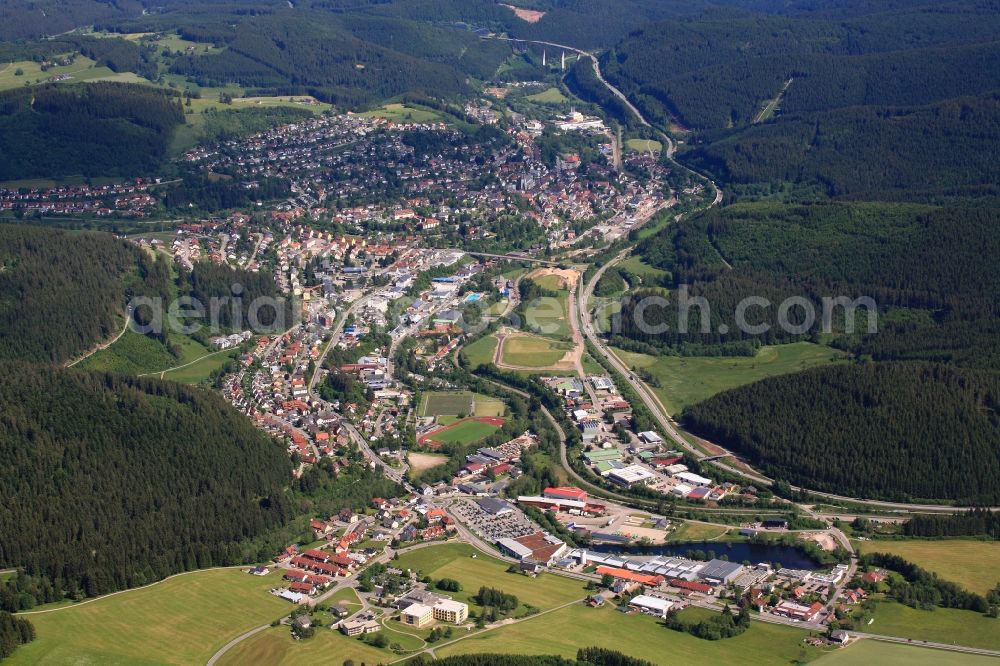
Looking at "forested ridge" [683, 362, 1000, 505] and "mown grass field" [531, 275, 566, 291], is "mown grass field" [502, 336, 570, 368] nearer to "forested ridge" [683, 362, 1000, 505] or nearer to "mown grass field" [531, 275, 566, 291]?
"mown grass field" [531, 275, 566, 291]

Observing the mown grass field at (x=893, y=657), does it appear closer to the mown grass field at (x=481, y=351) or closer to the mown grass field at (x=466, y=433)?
the mown grass field at (x=466, y=433)

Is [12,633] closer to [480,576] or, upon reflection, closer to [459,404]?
[480,576]

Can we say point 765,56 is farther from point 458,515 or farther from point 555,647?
point 555,647

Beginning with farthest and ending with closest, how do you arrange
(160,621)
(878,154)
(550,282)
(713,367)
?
(878,154) → (550,282) → (713,367) → (160,621)

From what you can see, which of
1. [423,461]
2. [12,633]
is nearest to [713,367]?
[423,461]

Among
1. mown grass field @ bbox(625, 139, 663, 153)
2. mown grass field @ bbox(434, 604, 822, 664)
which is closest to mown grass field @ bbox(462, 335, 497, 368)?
mown grass field @ bbox(434, 604, 822, 664)

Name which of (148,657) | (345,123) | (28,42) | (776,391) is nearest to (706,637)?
(148,657)

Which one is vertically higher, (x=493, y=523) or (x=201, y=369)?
(x=201, y=369)
